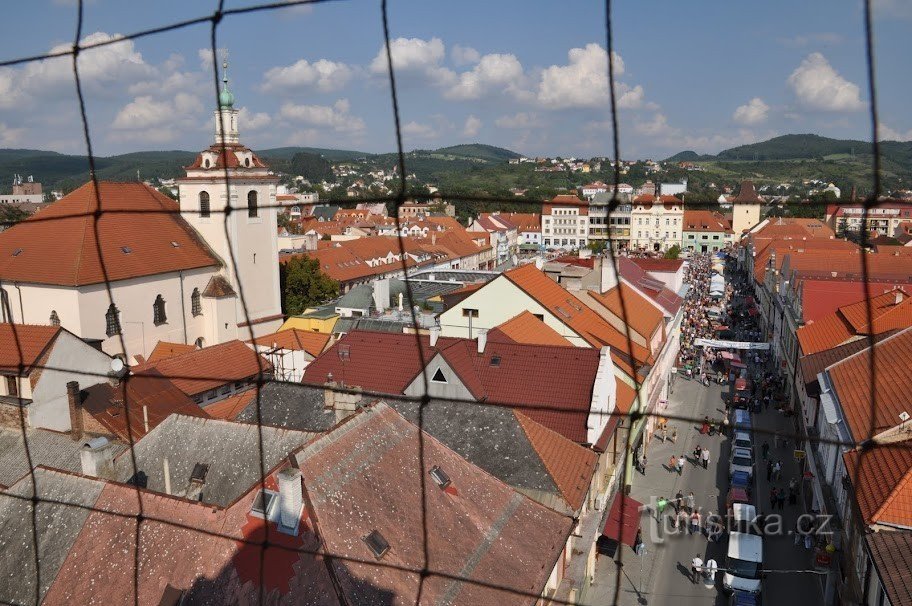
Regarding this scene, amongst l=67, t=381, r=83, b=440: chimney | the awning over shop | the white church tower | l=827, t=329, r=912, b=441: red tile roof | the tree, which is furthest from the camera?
the tree

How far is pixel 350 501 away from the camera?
6.66 meters

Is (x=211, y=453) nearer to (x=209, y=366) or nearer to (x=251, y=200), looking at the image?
(x=209, y=366)

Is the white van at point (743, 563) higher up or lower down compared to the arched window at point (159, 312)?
lower down

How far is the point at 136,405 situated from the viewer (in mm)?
11453

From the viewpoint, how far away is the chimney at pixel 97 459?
8344 millimetres

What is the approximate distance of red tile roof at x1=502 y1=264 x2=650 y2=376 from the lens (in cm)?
1509

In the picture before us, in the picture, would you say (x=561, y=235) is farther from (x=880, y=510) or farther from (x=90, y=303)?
(x=880, y=510)

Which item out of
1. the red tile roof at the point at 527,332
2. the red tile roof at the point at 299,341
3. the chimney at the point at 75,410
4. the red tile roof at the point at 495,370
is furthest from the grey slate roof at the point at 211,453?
the red tile roof at the point at 299,341

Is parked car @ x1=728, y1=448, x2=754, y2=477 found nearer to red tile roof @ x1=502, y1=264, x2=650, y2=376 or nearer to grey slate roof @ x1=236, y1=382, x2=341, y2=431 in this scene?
red tile roof @ x1=502, y1=264, x2=650, y2=376

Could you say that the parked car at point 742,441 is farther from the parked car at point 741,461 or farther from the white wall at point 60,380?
the white wall at point 60,380

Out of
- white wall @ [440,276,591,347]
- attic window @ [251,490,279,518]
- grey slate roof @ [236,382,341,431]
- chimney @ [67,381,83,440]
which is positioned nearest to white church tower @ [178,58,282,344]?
white wall @ [440,276,591,347]

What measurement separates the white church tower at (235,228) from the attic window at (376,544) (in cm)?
1732

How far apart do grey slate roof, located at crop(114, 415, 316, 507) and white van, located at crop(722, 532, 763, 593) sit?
6498 mm

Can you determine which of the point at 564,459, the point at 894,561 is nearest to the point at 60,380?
the point at 564,459
